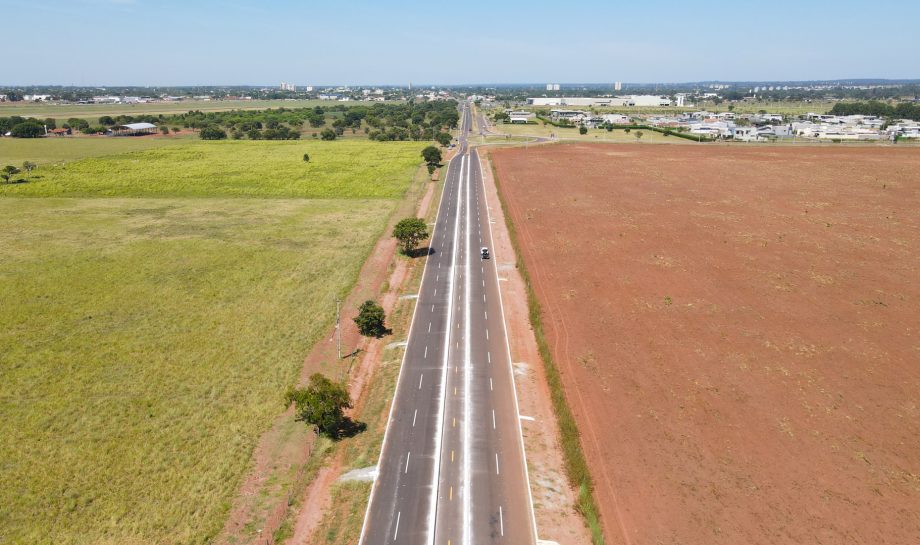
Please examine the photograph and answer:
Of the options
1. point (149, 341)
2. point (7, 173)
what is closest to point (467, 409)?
point (149, 341)

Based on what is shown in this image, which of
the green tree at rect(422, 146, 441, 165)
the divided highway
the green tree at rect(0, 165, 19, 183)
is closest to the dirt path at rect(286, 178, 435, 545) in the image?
the divided highway

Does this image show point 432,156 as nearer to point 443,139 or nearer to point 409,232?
point 443,139

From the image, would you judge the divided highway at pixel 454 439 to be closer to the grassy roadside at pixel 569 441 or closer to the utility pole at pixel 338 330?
the grassy roadside at pixel 569 441

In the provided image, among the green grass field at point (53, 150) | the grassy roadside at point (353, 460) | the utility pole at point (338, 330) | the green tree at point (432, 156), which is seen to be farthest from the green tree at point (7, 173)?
the grassy roadside at point (353, 460)

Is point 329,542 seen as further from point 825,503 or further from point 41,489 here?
point 825,503

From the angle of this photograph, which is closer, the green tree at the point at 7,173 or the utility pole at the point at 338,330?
the utility pole at the point at 338,330

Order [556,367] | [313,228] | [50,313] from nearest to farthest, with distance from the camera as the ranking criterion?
1. [556,367]
2. [50,313]
3. [313,228]

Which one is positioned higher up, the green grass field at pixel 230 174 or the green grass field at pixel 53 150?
the green grass field at pixel 53 150

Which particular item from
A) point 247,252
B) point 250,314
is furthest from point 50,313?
point 247,252
